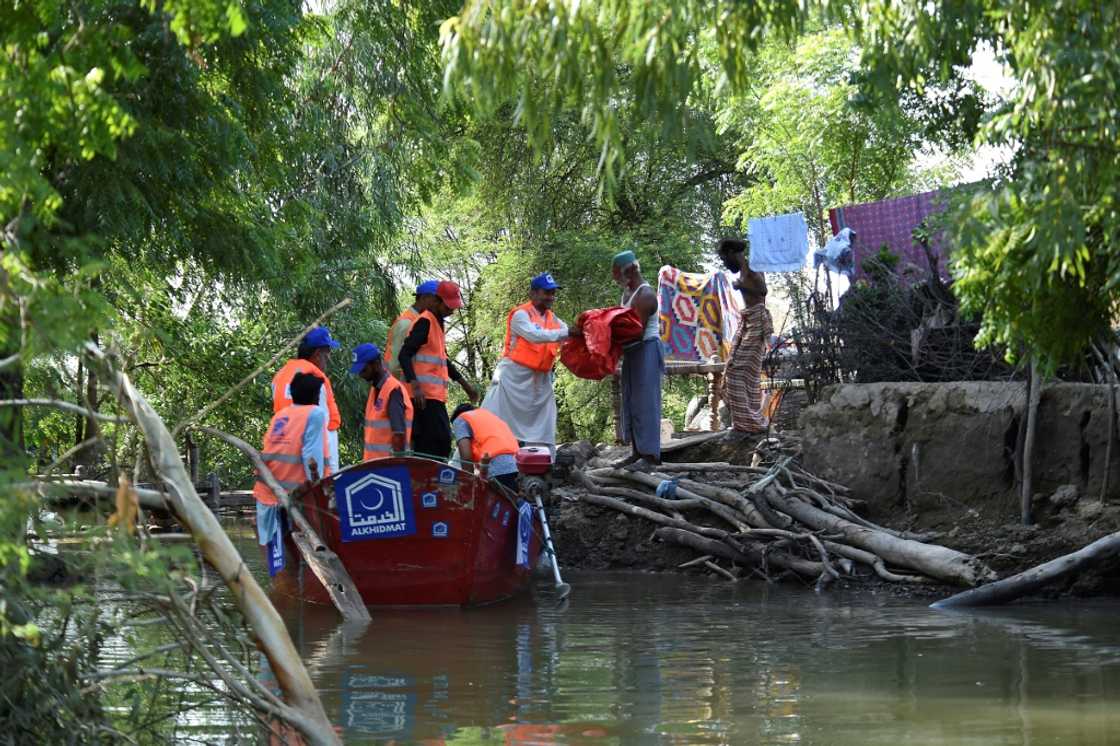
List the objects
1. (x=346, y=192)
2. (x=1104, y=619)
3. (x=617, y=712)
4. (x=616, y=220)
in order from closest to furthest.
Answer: (x=617, y=712)
(x=1104, y=619)
(x=346, y=192)
(x=616, y=220)

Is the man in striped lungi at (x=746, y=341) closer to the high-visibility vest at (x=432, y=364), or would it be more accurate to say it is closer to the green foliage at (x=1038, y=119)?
the high-visibility vest at (x=432, y=364)

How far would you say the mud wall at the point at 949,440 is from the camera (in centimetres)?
1209

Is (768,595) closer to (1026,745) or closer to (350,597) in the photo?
(350,597)

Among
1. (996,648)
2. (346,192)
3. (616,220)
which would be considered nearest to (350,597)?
(996,648)

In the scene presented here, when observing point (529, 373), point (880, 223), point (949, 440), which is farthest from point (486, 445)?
point (880, 223)

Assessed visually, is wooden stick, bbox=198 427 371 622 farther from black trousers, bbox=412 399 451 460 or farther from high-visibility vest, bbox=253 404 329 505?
black trousers, bbox=412 399 451 460

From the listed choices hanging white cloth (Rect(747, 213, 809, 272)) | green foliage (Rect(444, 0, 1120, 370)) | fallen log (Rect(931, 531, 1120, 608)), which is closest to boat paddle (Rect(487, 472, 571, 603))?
fallen log (Rect(931, 531, 1120, 608))

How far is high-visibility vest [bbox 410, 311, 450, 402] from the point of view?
41.8 ft

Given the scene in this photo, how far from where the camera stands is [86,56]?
18.8 ft

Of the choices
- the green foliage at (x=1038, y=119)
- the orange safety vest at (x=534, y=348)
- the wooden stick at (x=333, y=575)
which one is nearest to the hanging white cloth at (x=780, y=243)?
the orange safety vest at (x=534, y=348)

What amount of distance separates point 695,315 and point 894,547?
10682 mm

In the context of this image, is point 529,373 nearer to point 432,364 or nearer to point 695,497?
point 432,364

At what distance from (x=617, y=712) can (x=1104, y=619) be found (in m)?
4.31

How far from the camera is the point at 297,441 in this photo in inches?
451
